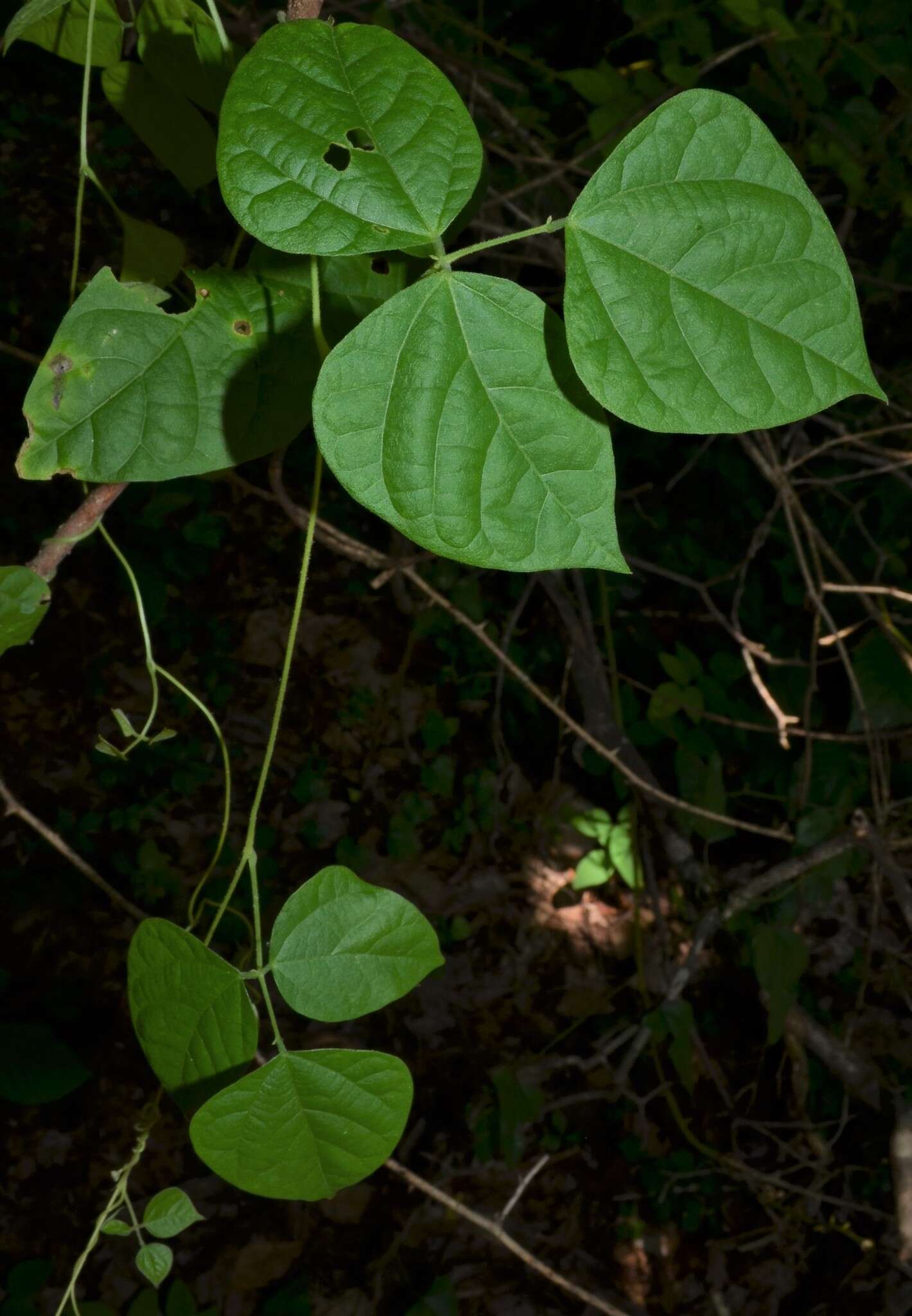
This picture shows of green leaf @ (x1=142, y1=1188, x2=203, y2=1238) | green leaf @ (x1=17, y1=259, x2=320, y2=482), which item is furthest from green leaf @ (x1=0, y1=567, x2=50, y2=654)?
green leaf @ (x1=142, y1=1188, x2=203, y2=1238)

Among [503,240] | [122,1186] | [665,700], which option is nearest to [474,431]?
[503,240]

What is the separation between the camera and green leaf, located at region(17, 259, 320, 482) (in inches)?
26.0

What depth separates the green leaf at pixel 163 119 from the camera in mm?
811

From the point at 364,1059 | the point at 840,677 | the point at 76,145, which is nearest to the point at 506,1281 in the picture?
the point at 840,677

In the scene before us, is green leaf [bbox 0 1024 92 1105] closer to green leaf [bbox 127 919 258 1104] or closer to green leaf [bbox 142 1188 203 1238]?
green leaf [bbox 142 1188 203 1238]

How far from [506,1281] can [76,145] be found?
3.49 meters

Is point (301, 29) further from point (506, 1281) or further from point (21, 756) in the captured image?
point (506, 1281)

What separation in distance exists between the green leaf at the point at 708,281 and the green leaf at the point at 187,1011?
47 cm

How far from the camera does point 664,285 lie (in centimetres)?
57

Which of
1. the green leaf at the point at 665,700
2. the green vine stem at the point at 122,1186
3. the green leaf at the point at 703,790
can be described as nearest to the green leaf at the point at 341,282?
the green vine stem at the point at 122,1186

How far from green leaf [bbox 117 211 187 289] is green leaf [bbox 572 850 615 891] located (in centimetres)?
200

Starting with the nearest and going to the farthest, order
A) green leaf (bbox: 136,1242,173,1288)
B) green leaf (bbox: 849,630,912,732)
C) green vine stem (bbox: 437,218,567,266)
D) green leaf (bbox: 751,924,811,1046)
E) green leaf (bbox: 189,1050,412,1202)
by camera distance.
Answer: green vine stem (bbox: 437,218,567,266) → green leaf (bbox: 189,1050,412,1202) → green leaf (bbox: 136,1242,173,1288) → green leaf (bbox: 751,924,811,1046) → green leaf (bbox: 849,630,912,732)

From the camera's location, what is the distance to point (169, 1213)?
0.97 meters

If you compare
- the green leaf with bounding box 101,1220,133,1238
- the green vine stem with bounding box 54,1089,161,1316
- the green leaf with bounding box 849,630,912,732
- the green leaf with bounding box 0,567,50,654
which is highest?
the green leaf with bounding box 0,567,50,654
